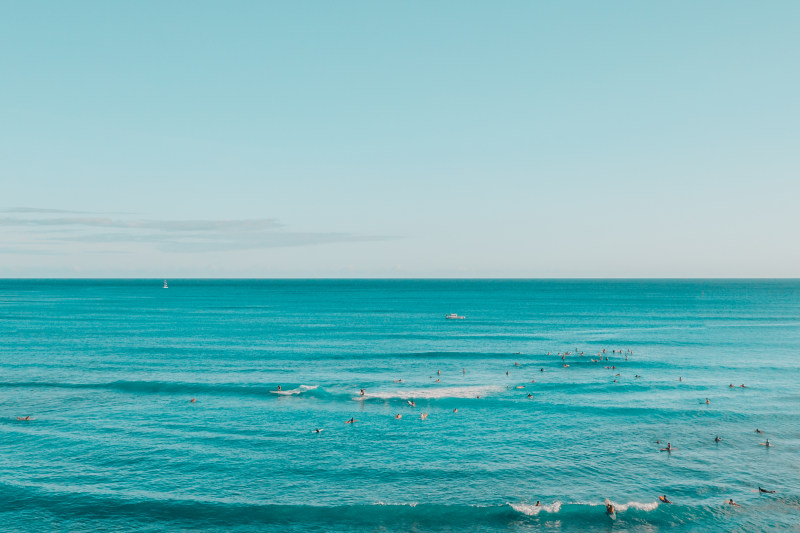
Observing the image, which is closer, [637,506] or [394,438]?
[637,506]

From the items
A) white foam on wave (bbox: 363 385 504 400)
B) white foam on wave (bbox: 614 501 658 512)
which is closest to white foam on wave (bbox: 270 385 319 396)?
white foam on wave (bbox: 363 385 504 400)

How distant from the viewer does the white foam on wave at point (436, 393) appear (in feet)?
229

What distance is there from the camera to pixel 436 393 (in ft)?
236

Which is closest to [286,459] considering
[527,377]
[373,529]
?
[373,529]

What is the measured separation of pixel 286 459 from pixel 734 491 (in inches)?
1402

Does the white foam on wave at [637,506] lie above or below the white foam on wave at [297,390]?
below

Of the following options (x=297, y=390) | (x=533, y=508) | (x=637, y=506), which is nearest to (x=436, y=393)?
(x=297, y=390)

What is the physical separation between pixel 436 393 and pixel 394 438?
18852 mm

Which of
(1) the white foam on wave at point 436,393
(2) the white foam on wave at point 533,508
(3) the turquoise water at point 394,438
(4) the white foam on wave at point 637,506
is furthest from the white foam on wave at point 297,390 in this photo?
(4) the white foam on wave at point 637,506

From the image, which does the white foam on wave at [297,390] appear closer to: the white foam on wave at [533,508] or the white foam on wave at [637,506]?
the white foam on wave at [533,508]

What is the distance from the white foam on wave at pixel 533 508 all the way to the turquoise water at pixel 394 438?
0.16 m

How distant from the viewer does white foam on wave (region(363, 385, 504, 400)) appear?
229 feet

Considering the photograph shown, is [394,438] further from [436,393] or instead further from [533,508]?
[436,393]

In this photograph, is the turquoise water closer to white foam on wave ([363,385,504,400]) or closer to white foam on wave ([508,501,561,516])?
white foam on wave ([508,501,561,516])
